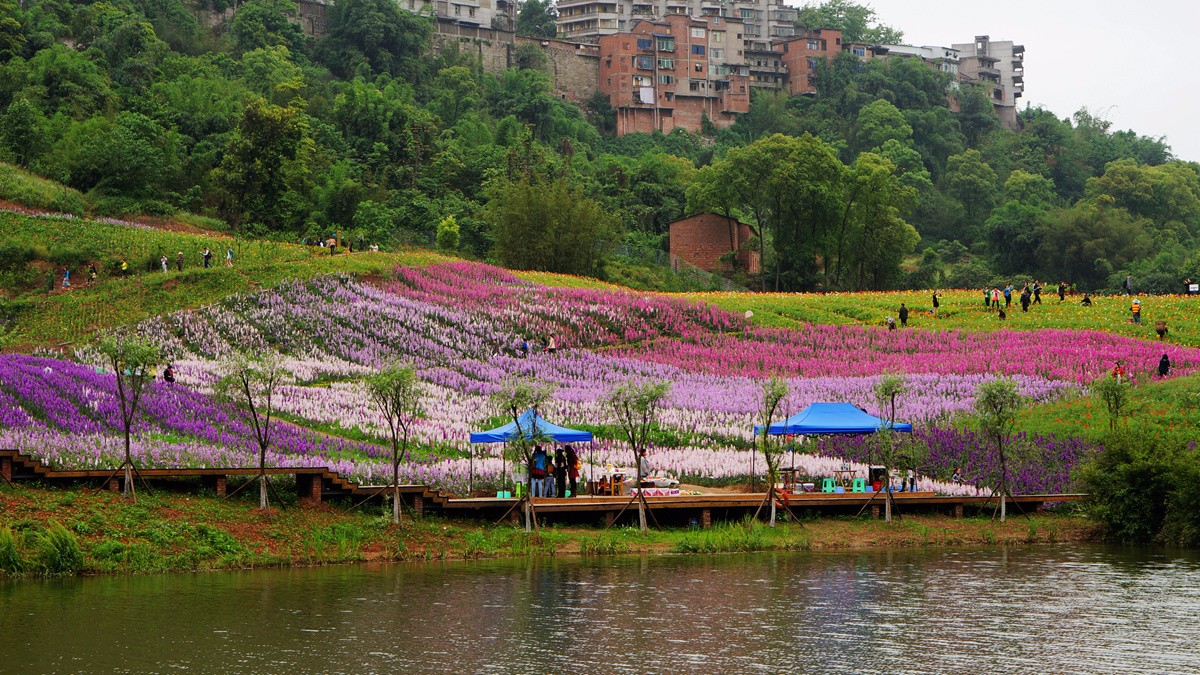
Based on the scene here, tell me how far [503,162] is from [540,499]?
3320 inches

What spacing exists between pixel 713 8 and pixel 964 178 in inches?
2172

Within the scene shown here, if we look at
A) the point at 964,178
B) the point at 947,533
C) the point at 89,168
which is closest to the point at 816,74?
the point at 964,178

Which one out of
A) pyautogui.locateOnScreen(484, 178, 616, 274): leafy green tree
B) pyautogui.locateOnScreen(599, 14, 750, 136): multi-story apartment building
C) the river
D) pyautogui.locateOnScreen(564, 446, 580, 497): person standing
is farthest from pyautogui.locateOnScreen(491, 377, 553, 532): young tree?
pyautogui.locateOnScreen(599, 14, 750, 136): multi-story apartment building

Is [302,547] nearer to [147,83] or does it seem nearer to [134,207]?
[134,207]

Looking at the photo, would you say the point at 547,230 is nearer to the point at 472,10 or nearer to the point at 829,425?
the point at 829,425

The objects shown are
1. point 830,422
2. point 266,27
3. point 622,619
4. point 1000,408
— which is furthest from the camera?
point 266,27

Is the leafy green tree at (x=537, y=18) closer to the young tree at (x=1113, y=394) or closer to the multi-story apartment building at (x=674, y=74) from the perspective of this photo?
the multi-story apartment building at (x=674, y=74)

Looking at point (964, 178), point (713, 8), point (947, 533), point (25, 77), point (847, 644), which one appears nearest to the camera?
point (847, 644)

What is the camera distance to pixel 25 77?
11038 centimetres

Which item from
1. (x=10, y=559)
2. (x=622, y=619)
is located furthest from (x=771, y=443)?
(x=10, y=559)

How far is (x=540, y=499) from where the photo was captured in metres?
33.9

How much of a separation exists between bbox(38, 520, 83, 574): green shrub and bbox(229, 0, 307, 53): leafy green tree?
4743 inches

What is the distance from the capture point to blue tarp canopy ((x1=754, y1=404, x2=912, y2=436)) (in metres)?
38.5

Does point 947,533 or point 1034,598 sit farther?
point 947,533
